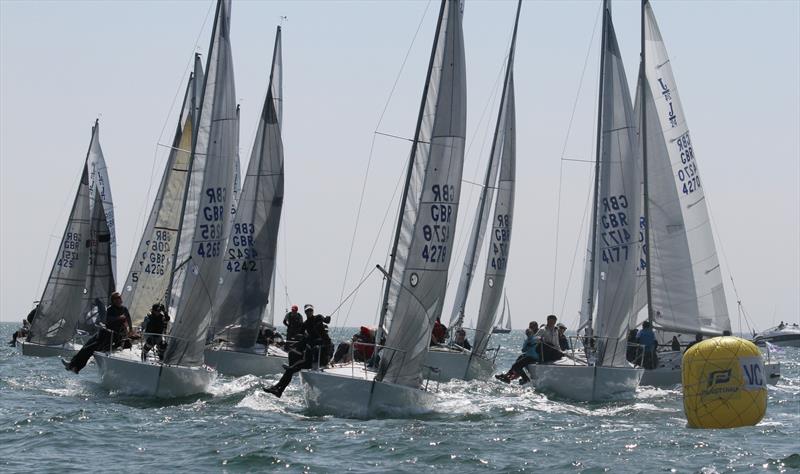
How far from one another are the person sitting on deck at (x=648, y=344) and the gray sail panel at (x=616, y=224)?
2.00 metres

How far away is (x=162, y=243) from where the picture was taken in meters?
37.6

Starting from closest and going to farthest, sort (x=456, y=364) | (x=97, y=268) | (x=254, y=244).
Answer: (x=456, y=364)
(x=254, y=244)
(x=97, y=268)

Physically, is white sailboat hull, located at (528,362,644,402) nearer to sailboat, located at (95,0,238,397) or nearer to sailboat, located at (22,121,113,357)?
sailboat, located at (95,0,238,397)

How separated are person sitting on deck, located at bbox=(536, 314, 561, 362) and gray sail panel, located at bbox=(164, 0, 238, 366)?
23.2 feet

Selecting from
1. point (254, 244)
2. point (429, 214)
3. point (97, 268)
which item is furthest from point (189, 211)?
point (429, 214)

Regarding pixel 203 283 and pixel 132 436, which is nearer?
pixel 132 436

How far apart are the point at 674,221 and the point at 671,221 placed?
0.23ft

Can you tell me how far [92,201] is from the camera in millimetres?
38969

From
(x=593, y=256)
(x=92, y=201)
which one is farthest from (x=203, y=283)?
(x=92, y=201)

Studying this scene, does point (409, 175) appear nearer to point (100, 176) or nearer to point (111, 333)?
point (111, 333)

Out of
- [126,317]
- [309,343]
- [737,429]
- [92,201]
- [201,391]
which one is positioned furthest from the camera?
[92,201]

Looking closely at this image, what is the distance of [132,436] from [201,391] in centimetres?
535

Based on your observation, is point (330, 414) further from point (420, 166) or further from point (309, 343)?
point (420, 166)

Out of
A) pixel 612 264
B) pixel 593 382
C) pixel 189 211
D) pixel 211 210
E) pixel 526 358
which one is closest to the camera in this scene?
pixel 593 382
